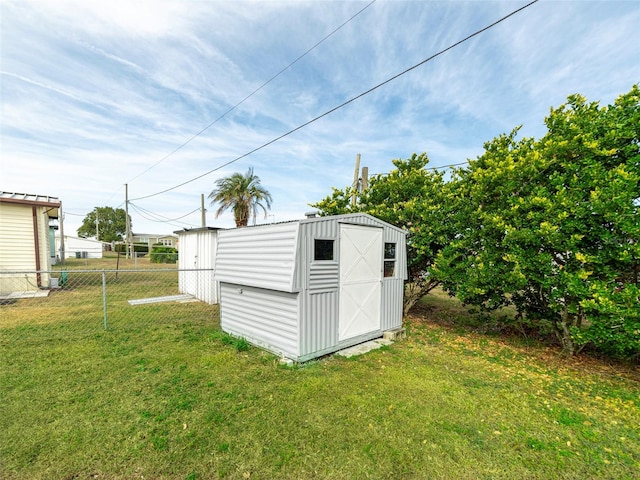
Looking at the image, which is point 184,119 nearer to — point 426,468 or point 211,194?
point 211,194

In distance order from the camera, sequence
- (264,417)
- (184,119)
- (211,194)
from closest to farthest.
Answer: (264,417)
(184,119)
(211,194)

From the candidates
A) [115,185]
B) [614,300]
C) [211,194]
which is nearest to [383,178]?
[614,300]

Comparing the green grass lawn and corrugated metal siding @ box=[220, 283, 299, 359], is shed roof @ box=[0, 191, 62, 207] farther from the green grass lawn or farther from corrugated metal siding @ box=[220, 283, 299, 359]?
corrugated metal siding @ box=[220, 283, 299, 359]

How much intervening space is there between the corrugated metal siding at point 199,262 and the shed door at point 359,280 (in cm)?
534

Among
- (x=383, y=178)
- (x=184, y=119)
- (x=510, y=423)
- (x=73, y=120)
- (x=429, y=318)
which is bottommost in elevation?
(x=429, y=318)

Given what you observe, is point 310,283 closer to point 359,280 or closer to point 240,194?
point 359,280

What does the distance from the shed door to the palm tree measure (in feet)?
38.1

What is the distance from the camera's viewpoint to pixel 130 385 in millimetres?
3744

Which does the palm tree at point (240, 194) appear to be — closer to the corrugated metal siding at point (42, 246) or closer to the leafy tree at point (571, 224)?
the corrugated metal siding at point (42, 246)

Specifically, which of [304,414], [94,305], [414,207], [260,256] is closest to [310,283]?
[260,256]

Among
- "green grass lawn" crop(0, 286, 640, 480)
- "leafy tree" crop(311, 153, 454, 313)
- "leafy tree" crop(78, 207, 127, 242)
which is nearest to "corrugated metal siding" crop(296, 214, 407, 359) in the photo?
"green grass lawn" crop(0, 286, 640, 480)

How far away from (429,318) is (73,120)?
13.1 m

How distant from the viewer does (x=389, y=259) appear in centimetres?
641

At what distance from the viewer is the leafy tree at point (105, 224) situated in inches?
1924
